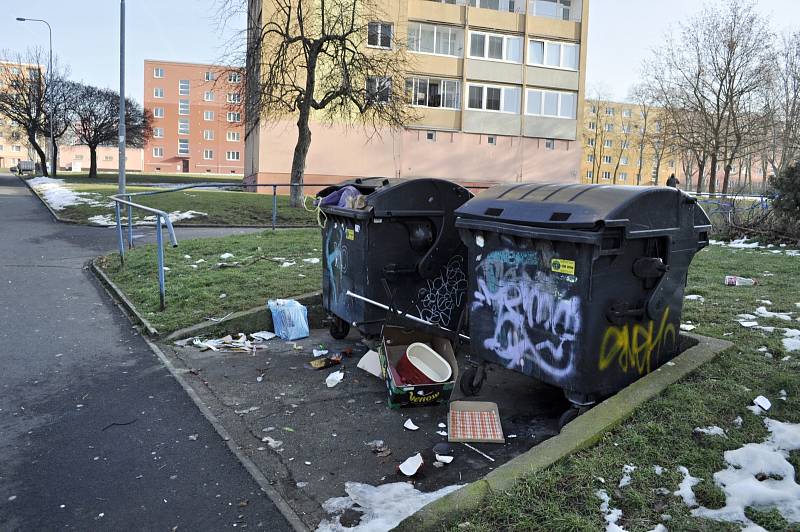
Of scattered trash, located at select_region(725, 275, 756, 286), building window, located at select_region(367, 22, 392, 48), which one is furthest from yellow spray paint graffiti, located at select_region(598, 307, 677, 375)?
building window, located at select_region(367, 22, 392, 48)

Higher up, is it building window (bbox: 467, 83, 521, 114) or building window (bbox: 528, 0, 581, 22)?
building window (bbox: 528, 0, 581, 22)

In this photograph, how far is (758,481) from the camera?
3.05 meters

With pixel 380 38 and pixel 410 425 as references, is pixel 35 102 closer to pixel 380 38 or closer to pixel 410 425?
pixel 380 38

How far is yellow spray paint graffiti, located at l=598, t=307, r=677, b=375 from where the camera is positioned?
3877 millimetres

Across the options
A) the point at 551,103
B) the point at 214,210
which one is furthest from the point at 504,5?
the point at 214,210

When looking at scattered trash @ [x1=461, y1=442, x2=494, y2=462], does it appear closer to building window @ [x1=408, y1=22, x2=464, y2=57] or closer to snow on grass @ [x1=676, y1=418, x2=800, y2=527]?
snow on grass @ [x1=676, y1=418, x2=800, y2=527]

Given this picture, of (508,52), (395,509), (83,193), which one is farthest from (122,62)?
(508,52)

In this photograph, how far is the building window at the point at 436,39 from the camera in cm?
3562

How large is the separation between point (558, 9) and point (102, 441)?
40.1 metres

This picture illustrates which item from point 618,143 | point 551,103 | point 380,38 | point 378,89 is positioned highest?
point 380,38

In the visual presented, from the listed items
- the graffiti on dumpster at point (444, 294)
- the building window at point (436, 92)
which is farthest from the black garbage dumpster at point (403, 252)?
the building window at point (436, 92)

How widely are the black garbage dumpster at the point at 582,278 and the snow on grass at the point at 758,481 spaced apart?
2.83 ft

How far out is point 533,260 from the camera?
4078 millimetres

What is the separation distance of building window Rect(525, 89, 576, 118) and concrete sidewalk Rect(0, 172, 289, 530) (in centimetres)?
3397
